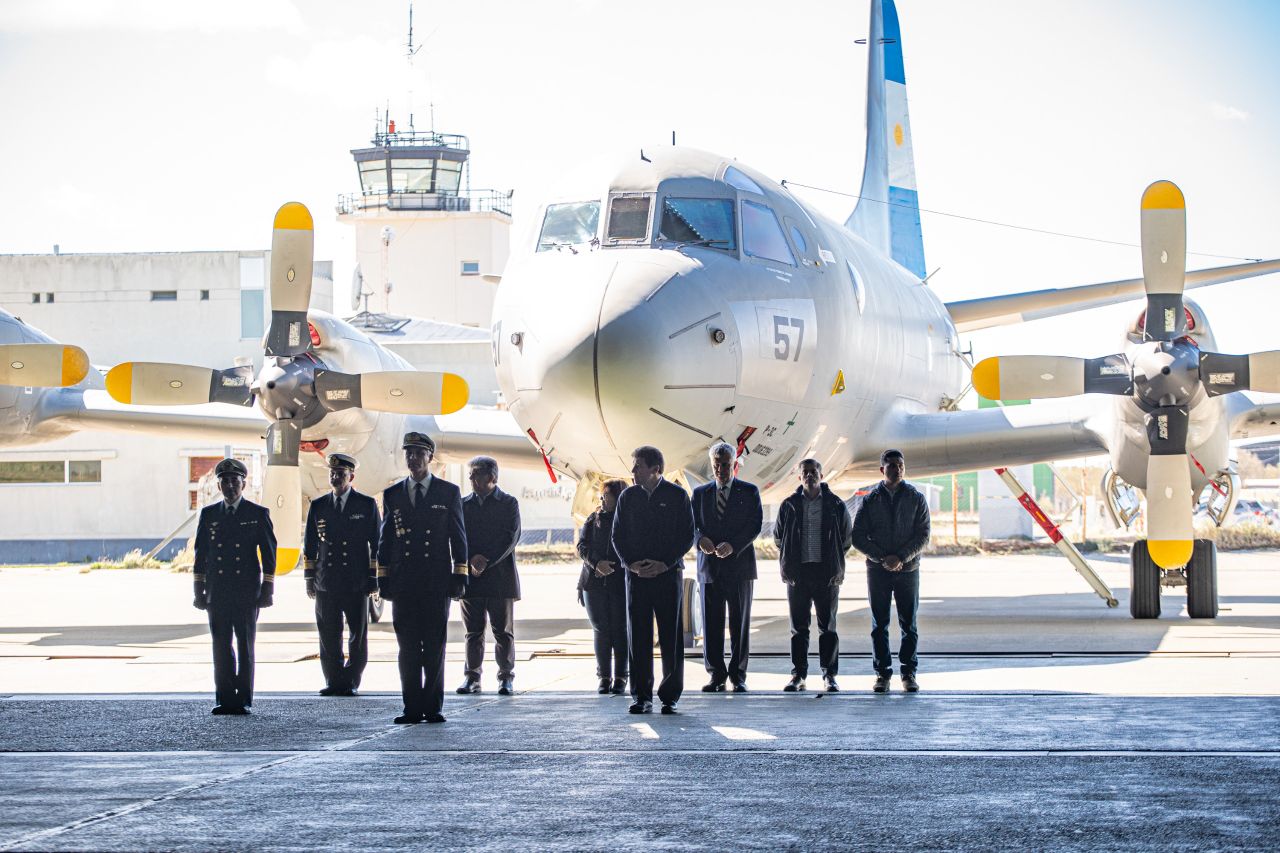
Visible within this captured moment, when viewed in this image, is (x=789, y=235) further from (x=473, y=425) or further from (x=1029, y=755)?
(x=1029, y=755)

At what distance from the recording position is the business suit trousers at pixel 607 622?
10891 millimetres

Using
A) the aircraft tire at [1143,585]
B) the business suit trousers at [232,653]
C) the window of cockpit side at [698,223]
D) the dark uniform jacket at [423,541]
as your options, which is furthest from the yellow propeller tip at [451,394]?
the aircraft tire at [1143,585]

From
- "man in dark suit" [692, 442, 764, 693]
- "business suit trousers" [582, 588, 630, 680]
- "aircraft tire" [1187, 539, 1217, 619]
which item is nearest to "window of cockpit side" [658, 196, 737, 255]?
"man in dark suit" [692, 442, 764, 693]

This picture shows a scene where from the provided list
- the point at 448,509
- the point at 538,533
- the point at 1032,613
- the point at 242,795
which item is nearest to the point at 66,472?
the point at 538,533

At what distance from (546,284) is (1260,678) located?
6066 millimetres

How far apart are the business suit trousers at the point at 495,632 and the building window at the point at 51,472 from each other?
3700 centimetres

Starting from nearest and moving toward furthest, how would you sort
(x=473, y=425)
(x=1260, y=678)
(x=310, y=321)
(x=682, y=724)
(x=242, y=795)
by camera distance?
1. (x=242, y=795)
2. (x=682, y=724)
3. (x=1260, y=678)
4. (x=310, y=321)
5. (x=473, y=425)

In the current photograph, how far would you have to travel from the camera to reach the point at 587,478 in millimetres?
12930

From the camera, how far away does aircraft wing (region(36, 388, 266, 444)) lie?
17.9 m

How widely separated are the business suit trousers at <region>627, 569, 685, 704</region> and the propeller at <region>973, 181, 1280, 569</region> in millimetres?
6372

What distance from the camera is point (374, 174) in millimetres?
57438

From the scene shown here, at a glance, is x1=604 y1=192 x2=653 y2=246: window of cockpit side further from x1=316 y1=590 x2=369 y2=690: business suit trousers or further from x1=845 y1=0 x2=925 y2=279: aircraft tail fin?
x1=845 y1=0 x2=925 y2=279: aircraft tail fin

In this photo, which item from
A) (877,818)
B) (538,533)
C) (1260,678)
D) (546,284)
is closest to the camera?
(877,818)

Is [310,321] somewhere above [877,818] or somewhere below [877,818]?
above
